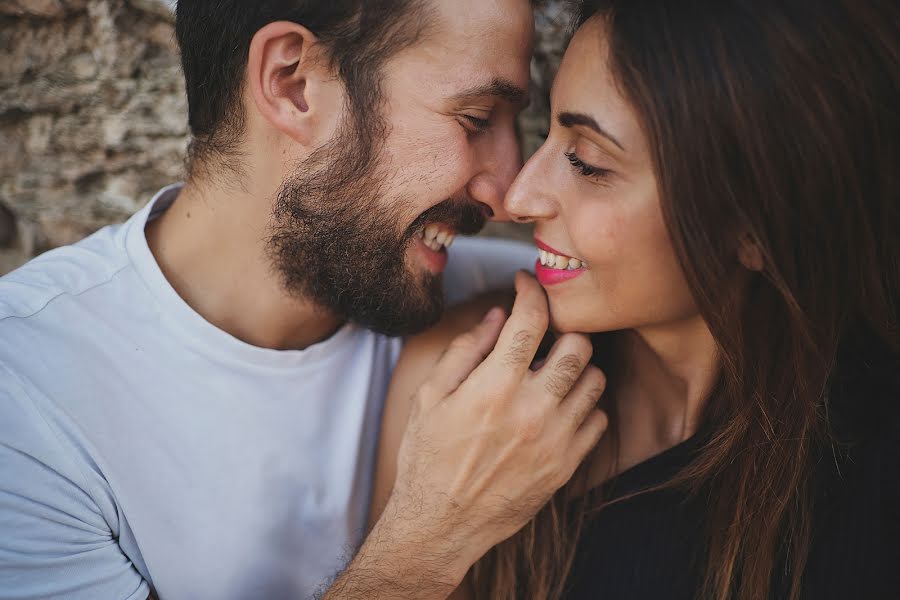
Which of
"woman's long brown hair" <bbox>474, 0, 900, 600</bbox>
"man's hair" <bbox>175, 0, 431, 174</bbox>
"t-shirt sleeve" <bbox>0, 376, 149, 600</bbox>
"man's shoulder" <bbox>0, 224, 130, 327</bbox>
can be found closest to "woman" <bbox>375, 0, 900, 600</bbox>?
"woman's long brown hair" <bbox>474, 0, 900, 600</bbox>

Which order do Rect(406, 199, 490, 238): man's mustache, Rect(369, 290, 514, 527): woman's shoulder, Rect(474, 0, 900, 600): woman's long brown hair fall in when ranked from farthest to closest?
1. Rect(369, 290, 514, 527): woman's shoulder
2. Rect(406, 199, 490, 238): man's mustache
3. Rect(474, 0, 900, 600): woman's long brown hair

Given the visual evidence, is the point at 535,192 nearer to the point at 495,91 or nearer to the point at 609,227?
the point at 609,227

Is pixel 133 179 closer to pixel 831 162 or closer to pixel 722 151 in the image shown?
pixel 722 151

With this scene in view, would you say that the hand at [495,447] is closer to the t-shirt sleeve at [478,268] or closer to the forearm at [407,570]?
the forearm at [407,570]

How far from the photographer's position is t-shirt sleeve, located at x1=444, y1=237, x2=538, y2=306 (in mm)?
2748

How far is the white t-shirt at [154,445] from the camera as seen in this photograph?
182cm

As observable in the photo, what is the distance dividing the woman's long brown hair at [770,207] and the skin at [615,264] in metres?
0.07

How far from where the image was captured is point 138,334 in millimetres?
2049

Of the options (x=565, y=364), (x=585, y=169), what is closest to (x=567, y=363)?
(x=565, y=364)

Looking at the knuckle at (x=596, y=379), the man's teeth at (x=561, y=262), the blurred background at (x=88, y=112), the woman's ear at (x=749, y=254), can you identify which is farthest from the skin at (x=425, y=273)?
the blurred background at (x=88, y=112)

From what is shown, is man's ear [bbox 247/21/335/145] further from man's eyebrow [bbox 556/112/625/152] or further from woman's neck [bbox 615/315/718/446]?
woman's neck [bbox 615/315/718/446]

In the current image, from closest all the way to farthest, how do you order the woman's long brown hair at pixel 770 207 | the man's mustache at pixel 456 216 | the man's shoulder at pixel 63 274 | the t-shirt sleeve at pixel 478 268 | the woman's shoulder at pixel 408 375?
the woman's long brown hair at pixel 770 207, the man's shoulder at pixel 63 274, the man's mustache at pixel 456 216, the woman's shoulder at pixel 408 375, the t-shirt sleeve at pixel 478 268

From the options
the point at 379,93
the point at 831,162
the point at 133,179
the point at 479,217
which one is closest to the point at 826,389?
the point at 831,162

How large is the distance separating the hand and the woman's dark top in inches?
10.0
